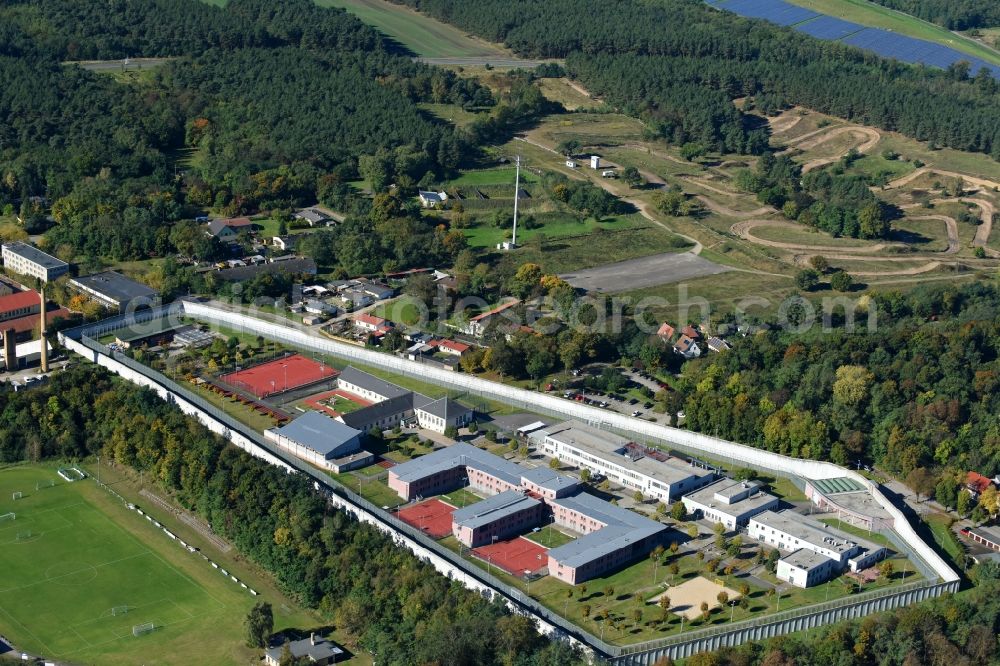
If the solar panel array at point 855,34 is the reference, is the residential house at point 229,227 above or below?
below

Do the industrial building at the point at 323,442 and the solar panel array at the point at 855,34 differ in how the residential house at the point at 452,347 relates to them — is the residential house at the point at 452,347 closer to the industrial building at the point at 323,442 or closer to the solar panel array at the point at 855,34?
the industrial building at the point at 323,442

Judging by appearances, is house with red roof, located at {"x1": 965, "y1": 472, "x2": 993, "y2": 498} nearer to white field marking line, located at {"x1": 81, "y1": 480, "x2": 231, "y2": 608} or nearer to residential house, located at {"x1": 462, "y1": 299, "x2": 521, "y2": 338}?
residential house, located at {"x1": 462, "y1": 299, "x2": 521, "y2": 338}

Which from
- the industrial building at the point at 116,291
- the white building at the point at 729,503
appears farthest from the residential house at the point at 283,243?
the white building at the point at 729,503

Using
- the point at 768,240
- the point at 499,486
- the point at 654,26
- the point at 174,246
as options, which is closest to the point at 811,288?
the point at 768,240

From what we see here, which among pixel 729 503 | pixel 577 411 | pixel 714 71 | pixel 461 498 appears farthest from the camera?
pixel 714 71

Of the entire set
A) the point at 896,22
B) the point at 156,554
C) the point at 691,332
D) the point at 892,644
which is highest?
the point at 896,22

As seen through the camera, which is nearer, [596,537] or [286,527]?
[596,537]

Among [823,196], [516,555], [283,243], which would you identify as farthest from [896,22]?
[516,555]

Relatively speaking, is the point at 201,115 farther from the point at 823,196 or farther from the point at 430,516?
the point at 430,516
